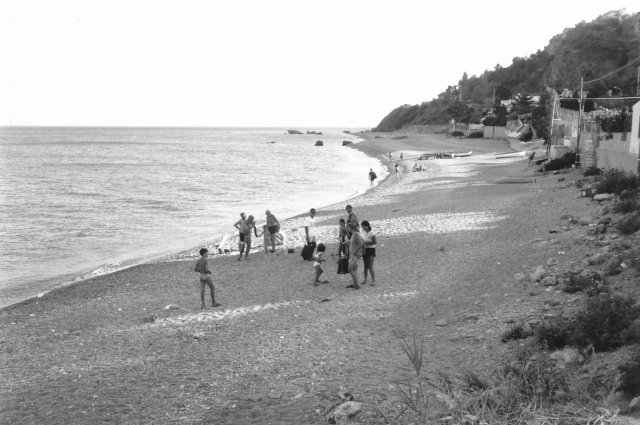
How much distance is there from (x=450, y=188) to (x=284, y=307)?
22.3 metres

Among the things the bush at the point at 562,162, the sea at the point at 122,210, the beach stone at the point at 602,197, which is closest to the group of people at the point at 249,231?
the sea at the point at 122,210

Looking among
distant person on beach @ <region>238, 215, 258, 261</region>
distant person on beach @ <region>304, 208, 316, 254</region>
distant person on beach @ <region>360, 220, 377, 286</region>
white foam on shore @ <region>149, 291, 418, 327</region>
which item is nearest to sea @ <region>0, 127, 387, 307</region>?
distant person on beach @ <region>304, 208, 316, 254</region>

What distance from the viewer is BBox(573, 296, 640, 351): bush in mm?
7281

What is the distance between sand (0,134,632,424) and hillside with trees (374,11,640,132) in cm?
4744

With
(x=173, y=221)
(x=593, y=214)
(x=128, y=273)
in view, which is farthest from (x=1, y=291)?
(x=593, y=214)

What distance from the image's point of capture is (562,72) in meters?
98.4

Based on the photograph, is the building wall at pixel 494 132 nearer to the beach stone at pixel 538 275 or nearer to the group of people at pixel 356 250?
the group of people at pixel 356 250

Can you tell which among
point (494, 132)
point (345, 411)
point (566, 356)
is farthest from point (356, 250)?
point (494, 132)

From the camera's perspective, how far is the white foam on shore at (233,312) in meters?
11.3

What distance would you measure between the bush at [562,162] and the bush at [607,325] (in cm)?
2514

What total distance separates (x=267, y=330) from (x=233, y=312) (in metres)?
1.66

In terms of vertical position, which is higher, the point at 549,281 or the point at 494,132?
the point at 494,132

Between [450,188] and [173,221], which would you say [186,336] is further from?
[450,188]

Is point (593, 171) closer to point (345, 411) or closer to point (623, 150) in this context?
point (623, 150)
